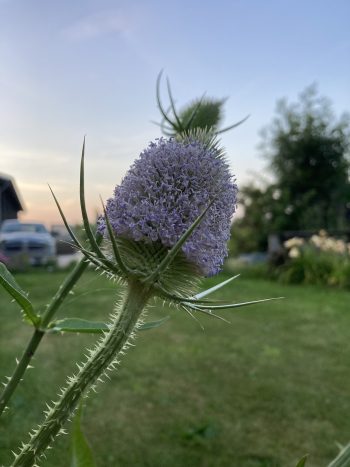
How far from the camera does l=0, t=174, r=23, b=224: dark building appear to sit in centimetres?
2414

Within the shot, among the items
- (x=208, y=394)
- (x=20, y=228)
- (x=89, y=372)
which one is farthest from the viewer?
(x=20, y=228)

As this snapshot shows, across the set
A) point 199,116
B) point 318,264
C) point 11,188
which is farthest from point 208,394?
point 11,188

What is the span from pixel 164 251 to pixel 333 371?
483 centimetres

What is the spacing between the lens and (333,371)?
5.43m

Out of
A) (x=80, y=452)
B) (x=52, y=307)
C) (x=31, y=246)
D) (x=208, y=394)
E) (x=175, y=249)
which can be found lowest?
(x=208, y=394)

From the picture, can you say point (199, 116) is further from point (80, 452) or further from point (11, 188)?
point (11, 188)

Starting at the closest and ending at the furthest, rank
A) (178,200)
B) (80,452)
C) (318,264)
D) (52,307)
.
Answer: (80,452), (178,200), (52,307), (318,264)

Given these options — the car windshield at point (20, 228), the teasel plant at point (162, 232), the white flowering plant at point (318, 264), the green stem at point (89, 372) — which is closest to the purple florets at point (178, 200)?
the teasel plant at point (162, 232)

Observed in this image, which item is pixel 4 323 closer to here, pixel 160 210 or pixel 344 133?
pixel 160 210

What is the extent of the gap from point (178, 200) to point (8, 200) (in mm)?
27621

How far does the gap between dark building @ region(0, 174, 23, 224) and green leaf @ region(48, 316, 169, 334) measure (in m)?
22.9

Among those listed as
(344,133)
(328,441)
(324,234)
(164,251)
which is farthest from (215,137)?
(344,133)

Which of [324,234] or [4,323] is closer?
[4,323]

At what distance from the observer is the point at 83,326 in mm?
1188
